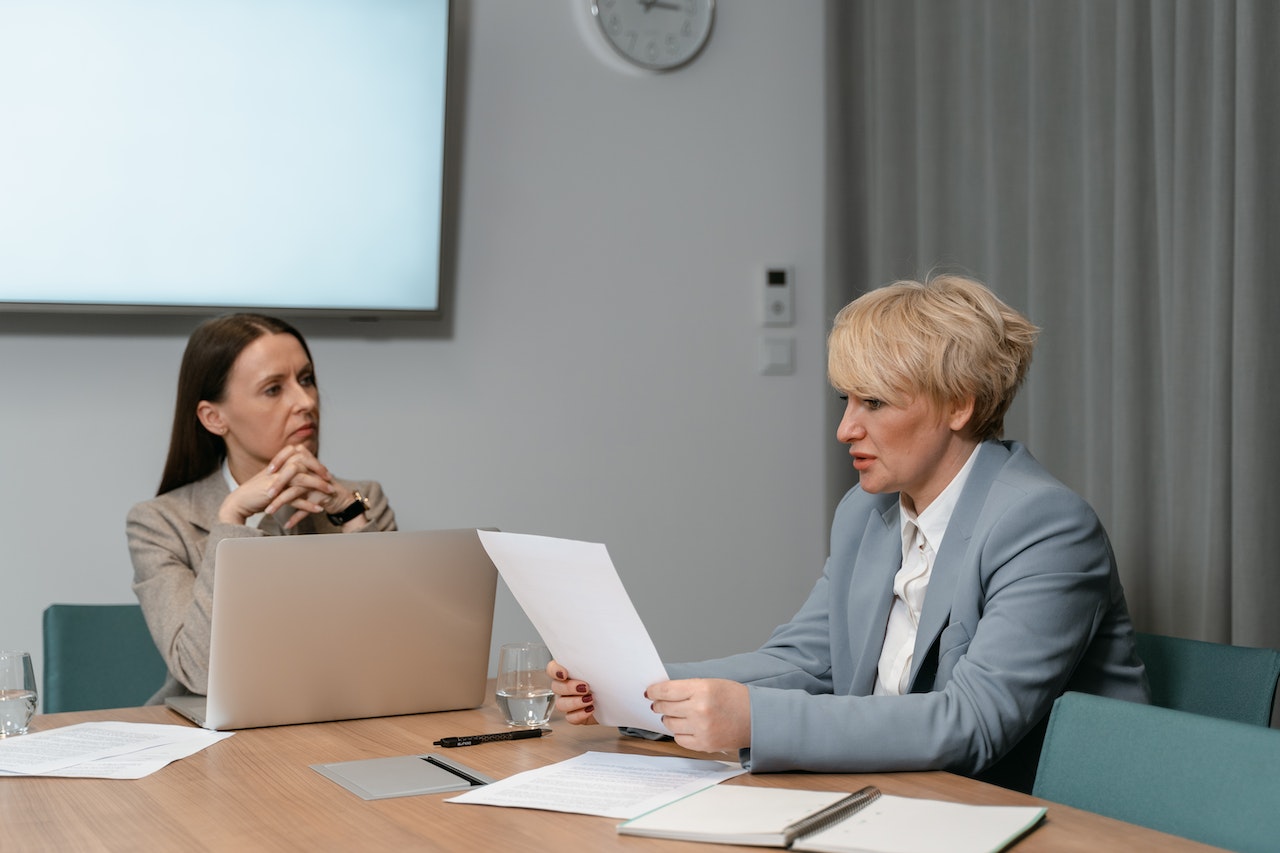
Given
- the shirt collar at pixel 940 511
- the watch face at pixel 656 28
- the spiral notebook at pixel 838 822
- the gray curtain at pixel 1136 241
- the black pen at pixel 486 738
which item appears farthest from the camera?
the watch face at pixel 656 28

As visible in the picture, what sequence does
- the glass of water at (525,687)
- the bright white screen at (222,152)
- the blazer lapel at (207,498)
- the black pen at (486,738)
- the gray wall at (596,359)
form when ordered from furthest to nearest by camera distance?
the gray wall at (596,359)
the bright white screen at (222,152)
the blazer lapel at (207,498)
the glass of water at (525,687)
the black pen at (486,738)

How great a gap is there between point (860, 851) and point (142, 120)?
7.89 feet

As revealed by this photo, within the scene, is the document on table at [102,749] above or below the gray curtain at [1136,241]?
below

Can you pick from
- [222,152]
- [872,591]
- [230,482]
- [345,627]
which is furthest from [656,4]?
[345,627]

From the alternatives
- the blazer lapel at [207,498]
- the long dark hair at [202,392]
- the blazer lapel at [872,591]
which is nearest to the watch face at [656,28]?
the long dark hair at [202,392]

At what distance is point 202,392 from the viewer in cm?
240

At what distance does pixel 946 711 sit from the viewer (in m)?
1.45

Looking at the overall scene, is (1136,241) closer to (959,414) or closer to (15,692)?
(959,414)

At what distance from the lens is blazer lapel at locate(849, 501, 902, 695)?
70.4 inches

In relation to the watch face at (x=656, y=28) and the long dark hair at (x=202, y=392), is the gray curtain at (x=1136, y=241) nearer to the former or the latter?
the watch face at (x=656, y=28)

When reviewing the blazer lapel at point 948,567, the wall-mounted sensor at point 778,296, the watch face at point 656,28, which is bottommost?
the blazer lapel at point 948,567

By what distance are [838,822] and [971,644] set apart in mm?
460

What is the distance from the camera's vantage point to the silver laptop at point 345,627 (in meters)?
1.62

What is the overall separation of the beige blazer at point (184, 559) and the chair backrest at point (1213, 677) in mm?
1317
